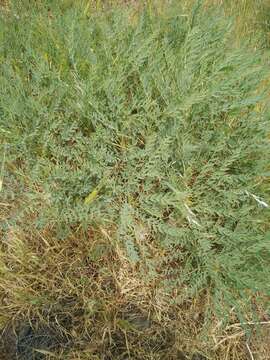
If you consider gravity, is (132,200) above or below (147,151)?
below

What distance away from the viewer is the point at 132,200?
151cm

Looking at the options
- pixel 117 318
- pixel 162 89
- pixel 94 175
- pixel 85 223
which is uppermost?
pixel 162 89

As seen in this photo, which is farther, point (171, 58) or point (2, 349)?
point (171, 58)

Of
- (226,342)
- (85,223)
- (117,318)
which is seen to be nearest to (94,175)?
(85,223)

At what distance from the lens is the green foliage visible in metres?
1.45

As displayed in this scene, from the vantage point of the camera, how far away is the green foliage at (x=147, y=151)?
1.45 m

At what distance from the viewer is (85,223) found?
4.79 ft

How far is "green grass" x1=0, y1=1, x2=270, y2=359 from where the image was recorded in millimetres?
1446

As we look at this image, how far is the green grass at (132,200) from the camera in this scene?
1.45 m

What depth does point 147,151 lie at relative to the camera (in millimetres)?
1467

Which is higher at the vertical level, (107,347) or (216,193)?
(216,193)

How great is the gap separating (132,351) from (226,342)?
404 millimetres

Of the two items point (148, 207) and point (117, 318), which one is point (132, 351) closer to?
point (117, 318)

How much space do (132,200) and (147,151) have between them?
216 millimetres
